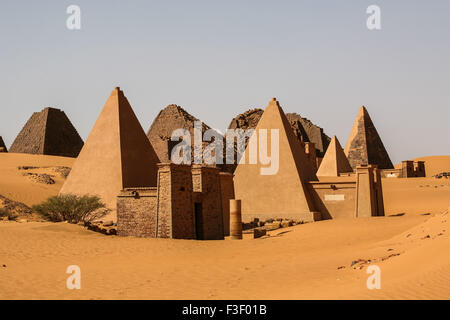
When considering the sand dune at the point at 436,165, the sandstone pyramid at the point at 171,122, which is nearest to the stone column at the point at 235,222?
the sandstone pyramid at the point at 171,122

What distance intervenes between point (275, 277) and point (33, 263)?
5519 mm

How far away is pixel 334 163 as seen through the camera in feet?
142

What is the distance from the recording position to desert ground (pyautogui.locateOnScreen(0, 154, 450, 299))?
8.07 meters

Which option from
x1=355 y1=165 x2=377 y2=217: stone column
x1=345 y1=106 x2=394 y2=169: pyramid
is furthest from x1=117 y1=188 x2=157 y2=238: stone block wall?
x1=345 y1=106 x2=394 y2=169: pyramid

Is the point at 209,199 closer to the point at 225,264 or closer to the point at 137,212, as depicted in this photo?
the point at 137,212

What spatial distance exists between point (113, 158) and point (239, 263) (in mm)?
11808

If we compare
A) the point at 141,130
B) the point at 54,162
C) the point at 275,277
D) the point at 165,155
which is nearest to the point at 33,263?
the point at 275,277

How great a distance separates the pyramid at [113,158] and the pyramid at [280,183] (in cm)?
419

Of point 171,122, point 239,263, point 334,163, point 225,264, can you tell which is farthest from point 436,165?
point 225,264

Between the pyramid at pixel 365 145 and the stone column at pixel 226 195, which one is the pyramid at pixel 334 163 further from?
the stone column at pixel 226 195

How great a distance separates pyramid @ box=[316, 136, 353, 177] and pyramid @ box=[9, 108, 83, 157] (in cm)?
2082

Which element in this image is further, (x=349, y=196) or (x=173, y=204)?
(x=349, y=196)

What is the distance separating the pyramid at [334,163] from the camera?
43091 mm
